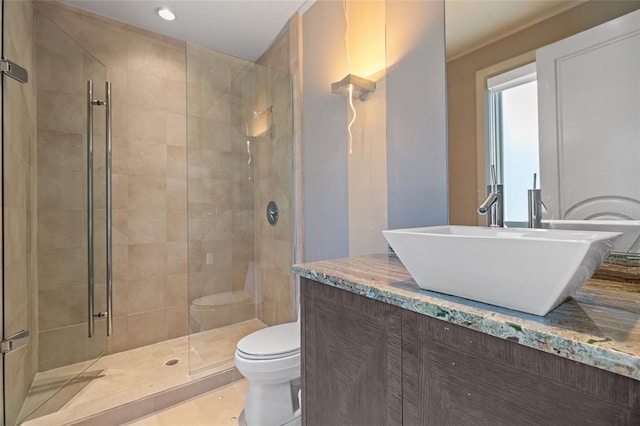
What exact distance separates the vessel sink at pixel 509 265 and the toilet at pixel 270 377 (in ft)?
3.33

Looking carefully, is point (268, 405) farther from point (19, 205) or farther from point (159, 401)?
point (19, 205)

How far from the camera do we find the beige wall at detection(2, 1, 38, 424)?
1.43 m

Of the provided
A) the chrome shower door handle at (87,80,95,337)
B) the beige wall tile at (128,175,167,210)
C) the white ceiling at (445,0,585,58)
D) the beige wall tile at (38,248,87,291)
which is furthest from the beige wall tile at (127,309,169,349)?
the white ceiling at (445,0,585,58)

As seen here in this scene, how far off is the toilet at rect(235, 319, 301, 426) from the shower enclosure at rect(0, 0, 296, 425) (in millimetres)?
599

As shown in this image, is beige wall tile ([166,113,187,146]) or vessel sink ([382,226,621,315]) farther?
beige wall tile ([166,113,187,146])

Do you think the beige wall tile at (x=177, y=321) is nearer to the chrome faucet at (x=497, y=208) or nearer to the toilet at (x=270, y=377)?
the toilet at (x=270, y=377)

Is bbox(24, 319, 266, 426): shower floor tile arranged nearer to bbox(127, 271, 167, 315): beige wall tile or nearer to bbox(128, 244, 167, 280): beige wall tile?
bbox(127, 271, 167, 315): beige wall tile

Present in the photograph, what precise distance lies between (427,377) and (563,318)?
0.94 feet

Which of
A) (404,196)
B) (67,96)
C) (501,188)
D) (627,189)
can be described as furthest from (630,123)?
(67,96)

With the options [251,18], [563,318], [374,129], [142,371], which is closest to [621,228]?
[563,318]

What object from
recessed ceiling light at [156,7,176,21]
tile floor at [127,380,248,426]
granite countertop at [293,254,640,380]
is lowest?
tile floor at [127,380,248,426]

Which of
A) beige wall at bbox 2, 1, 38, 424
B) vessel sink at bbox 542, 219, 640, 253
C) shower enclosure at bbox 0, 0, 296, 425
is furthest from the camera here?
shower enclosure at bbox 0, 0, 296, 425

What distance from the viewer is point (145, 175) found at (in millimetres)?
2311

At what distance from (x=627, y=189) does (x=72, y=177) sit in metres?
2.77
